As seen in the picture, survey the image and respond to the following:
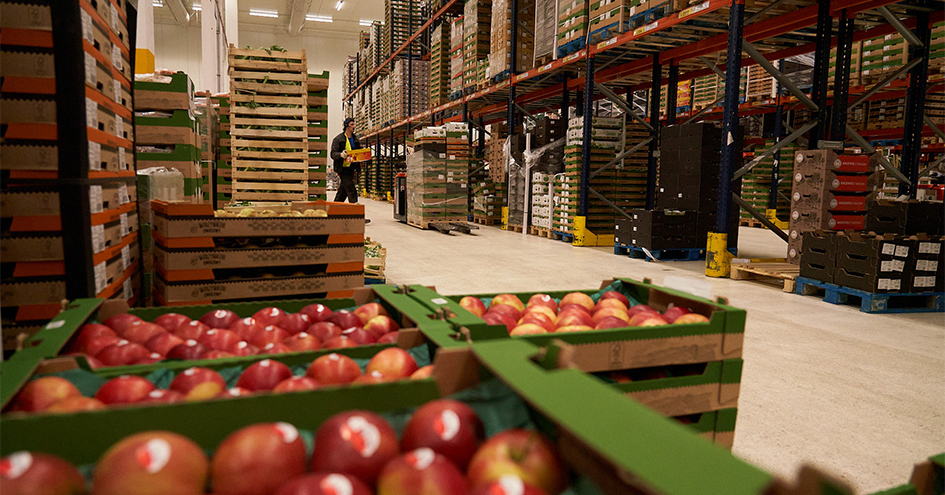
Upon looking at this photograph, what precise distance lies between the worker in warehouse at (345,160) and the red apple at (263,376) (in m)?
9.91

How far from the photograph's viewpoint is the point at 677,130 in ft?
25.3

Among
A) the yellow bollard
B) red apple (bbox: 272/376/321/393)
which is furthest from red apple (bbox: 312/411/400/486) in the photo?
the yellow bollard

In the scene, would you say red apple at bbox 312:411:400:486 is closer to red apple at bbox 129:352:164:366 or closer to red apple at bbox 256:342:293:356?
red apple at bbox 256:342:293:356

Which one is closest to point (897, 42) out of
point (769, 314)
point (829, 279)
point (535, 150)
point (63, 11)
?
point (535, 150)

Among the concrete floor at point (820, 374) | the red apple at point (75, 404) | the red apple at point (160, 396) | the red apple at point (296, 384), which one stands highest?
the red apple at point (75, 404)

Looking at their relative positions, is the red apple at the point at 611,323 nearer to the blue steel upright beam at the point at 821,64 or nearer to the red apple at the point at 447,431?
the red apple at the point at 447,431

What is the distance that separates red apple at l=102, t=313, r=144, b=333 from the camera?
1.61 meters

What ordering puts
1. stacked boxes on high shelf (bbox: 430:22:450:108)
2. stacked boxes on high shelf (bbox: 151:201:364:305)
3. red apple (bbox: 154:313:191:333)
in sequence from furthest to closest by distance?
stacked boxes on high shelf (bbox: 430:22:450:108) → stacked boxes on high shelf (bbox: 151:201:364:305) → red apple (bbox: 154:313:191:333)

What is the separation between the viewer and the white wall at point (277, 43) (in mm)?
28078

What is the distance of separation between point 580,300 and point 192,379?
1.35 m

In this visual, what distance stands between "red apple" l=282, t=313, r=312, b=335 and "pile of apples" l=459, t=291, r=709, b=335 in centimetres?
49

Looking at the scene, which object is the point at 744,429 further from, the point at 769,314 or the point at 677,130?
the point at 677,130

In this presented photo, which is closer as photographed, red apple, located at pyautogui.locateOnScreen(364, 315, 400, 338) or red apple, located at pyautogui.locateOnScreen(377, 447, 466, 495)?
red apple, located at pyautogui.locateOnScreen(377, 447, 466, 495)

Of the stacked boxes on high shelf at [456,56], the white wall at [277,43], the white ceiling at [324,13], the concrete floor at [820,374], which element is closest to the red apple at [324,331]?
the concrete floor at [820,374]
